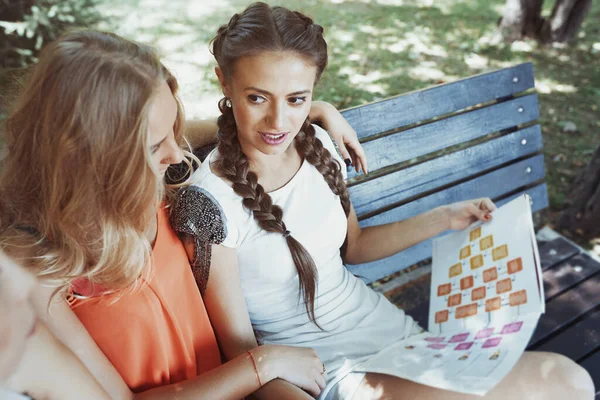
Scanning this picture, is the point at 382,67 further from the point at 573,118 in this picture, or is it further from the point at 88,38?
the point at 88,38

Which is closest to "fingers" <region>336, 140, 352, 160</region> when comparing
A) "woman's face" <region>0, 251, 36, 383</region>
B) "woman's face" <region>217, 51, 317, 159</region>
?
"woman's face" <region>217, 51, 317, 159</region>

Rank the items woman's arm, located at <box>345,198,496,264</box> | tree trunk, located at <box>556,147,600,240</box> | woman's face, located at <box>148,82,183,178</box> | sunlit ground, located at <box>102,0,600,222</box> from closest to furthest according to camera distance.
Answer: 1. woman's face, located at <box>148,82,183,178</box>
2. woman's arm, located at <box>345,198,496,264</box>
3. tree trunk, located at <box>556,147,600,240</box>
4. sunlit ground, located at <box>102,0,600,222</box>

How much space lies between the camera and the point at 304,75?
1.81 m

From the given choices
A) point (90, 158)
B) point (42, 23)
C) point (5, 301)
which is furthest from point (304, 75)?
point (42, 23)

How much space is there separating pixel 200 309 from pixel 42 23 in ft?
13.1

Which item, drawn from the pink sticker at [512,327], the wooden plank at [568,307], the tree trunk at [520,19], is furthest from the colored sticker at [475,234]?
the tree trunk at [520,19]

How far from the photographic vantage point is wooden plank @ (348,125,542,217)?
261 cm

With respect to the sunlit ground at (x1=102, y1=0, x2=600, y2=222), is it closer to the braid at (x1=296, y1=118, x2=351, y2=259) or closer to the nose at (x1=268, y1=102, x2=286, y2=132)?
the braid at (x1=296, y1=118, x2=351, y2=259)

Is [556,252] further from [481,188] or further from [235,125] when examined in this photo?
[235,125]

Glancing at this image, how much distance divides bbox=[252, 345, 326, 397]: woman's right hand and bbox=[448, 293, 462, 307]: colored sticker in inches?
27.2

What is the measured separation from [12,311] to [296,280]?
135 cm

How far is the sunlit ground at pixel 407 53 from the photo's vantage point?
521 centimetres

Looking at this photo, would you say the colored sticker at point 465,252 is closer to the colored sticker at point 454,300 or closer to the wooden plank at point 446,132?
the colored sticker at point 454,300

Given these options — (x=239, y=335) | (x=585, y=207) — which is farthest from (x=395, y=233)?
(x=585, y=207)
